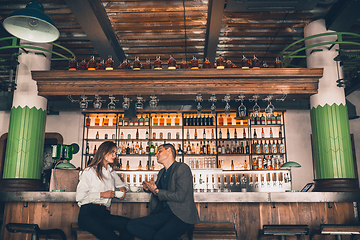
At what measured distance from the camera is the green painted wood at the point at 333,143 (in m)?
4.28

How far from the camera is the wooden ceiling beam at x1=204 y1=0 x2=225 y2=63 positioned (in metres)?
3.75

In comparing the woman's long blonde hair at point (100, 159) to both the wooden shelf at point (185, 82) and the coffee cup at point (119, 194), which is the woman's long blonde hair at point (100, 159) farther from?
the wooden shelf at point (185, 82)

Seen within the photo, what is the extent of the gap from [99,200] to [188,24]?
10.2 feet

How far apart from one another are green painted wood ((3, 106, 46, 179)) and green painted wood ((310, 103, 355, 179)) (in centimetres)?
442

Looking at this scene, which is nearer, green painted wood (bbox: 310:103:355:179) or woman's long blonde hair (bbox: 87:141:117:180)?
woman's long blonde hair (bbox: 87:141:117:180)

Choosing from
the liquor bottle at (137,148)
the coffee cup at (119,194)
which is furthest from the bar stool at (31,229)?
the liquor bottle at (137,148)

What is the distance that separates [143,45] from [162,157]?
9.91ft

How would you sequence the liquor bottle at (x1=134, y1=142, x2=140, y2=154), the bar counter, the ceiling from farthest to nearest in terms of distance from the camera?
the liquor bottle at (x1=134, y1=142, x2=140, y2=154) < the ceiling < the bar counter

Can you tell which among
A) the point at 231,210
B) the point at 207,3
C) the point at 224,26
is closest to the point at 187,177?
the point at 231,210

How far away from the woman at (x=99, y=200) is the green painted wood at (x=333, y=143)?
3141mm

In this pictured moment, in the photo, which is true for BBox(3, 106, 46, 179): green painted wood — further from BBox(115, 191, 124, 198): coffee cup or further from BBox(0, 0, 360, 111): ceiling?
BBox(115, 191, 124, 198): coffee cup

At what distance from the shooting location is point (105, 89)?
435 centimetres

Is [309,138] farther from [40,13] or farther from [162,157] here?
[40,13]

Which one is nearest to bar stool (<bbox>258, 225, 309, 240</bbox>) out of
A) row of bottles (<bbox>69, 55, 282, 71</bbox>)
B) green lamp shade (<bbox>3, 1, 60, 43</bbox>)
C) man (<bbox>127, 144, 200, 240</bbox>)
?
man (<bbox>127, 144, 200, 240</bbox>)
